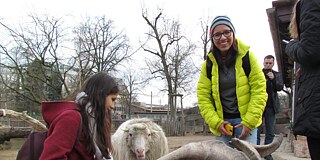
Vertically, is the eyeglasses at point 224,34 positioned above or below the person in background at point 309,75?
above

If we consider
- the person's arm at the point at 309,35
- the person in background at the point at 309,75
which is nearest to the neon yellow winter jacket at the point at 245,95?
the person in background at the point at 309,75

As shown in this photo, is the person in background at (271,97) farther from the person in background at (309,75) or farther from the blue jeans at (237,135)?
the person in background at (309,75)

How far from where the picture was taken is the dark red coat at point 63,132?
2.42 metres

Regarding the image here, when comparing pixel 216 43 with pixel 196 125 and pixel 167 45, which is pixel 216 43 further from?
pixel 167 45

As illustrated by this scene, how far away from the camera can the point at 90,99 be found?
277cm

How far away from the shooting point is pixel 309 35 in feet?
8.13

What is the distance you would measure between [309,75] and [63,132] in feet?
5.91

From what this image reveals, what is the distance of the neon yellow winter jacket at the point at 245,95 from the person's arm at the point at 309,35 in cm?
93

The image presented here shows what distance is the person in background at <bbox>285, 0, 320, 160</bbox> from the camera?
2439 millimetres

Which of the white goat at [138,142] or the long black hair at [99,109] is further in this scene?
the white goat at [138,142]

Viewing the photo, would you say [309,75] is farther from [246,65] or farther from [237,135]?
[237,135]

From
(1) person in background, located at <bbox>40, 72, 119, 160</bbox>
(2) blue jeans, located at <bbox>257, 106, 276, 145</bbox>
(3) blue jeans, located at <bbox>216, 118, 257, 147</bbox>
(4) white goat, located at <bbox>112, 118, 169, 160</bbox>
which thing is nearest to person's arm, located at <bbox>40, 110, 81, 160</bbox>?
(1) person in background, located at <bbox>40, 72, 119, 160</bbox>

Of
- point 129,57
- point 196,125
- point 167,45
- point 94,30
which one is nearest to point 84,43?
point 94,30

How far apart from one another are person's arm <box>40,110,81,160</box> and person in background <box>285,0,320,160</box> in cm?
163
